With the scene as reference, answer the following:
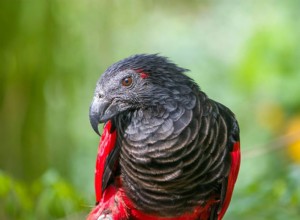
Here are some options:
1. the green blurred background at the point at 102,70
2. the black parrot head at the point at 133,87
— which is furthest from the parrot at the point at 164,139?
the green blurred background at the point at 102,70

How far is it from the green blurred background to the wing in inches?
7.9

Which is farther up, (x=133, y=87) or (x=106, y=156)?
(x=133, y=87)

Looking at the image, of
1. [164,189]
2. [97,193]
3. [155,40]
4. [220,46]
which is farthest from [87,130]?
[164,189]

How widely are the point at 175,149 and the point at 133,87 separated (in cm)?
39

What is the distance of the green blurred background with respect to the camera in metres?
3.73

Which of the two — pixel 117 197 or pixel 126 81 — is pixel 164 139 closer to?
pixel 126 81

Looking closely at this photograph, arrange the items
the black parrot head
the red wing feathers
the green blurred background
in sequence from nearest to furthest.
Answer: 1. the black parrot head
2. the red wing feathers
3. the green blurred background

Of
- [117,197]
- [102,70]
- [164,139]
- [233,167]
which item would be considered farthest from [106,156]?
[102,70]

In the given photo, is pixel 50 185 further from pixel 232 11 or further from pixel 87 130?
pixel 232 11

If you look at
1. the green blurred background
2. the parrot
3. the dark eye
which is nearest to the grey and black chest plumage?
the parrot

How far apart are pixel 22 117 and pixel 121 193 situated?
62.0 inches

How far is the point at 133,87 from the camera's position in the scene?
10.3 ft

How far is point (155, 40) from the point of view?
7484mm

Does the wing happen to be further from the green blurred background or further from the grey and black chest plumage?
the green blurred background
